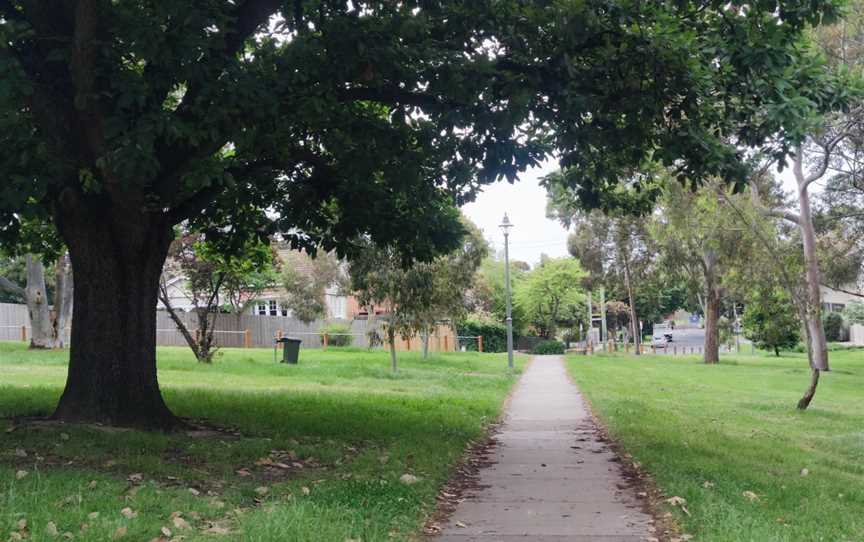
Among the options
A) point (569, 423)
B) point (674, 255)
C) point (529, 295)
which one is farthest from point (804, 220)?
point (529, 295)

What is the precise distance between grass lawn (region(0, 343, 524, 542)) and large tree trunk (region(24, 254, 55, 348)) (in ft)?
56.2

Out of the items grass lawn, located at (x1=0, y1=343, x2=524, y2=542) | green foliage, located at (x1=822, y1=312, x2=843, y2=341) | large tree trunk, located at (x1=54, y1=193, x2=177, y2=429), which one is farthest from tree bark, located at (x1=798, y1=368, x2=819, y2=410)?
green foliage, located at (x1=822, y1=312, x2=843, y2=341)

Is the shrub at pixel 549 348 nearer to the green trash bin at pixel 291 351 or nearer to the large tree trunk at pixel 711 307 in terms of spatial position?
the large tree trunk at pixel 711 307

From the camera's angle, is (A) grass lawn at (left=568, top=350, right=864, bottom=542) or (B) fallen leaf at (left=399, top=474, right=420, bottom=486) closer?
(A) grass lawn at (left=568, top=350, right=864, bottom=542)

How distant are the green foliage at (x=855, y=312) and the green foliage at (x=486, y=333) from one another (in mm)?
23739

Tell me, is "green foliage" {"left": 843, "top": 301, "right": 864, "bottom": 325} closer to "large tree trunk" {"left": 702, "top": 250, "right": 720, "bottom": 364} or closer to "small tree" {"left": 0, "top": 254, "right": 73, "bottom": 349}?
"large tree trunk" {"left": 702, "top": 250, "right": 720, "bottom": 364}

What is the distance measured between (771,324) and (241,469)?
44.0 metres

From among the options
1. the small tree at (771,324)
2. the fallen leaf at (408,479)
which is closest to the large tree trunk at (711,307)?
the small tree at (771,324)

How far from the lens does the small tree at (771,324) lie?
45.3 metres

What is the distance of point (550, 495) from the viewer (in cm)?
835

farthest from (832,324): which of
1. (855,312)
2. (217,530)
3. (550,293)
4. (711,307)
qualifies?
(217,530)

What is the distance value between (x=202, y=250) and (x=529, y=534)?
39.4 feet

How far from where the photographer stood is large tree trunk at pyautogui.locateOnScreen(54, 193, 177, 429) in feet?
33.0

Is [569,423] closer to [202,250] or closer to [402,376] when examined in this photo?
[202,250]
